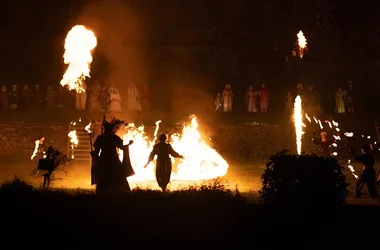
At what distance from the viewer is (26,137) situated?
76.9 ft

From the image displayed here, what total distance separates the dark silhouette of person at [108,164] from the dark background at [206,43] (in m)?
19.5

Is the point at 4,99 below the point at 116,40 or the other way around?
below

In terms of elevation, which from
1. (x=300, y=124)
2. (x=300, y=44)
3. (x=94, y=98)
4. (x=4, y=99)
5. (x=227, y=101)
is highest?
(x=300, y=44)

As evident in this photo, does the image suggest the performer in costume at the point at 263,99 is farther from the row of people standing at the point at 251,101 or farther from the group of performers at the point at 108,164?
the group of performers at the point at 108,164

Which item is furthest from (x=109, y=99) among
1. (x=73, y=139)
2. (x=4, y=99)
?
(x=4, y=99)

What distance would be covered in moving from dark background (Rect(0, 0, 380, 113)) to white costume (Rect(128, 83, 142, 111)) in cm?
508

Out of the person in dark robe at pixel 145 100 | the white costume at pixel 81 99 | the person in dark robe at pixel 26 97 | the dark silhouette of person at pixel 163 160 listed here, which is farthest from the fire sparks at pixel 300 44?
the dark silhouette of person at pixel 163 160

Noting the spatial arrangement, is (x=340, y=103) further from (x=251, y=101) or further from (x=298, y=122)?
(x=251, y=101)

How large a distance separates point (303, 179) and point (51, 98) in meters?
18.4

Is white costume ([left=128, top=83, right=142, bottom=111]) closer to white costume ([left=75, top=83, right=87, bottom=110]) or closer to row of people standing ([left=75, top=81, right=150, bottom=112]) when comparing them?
row of people standing ([left=75, top=81, right=150, bottom=112])

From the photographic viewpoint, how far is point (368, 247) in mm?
8672

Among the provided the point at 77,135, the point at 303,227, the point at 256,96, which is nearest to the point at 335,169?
the point at 303,227

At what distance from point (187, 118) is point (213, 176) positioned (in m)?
6.44

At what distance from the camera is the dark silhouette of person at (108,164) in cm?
1266
